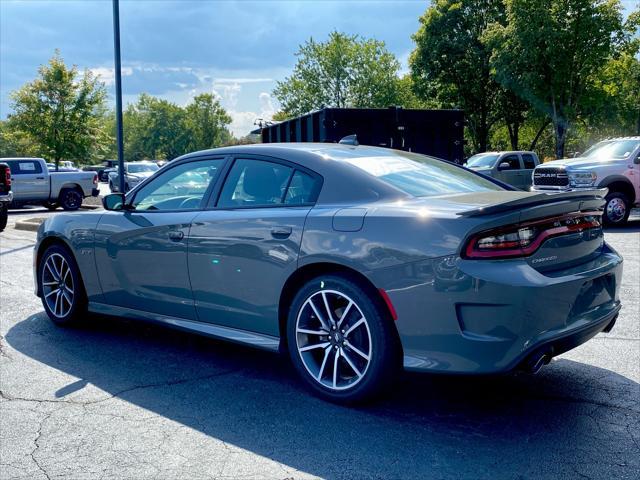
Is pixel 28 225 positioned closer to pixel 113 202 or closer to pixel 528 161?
pixel 113 202

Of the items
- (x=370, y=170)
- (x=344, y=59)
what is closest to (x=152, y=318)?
(x=370, y=170)

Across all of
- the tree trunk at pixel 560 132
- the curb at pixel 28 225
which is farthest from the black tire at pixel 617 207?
the tree trunk at pixel 560 132

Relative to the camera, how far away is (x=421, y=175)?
14.4 ft

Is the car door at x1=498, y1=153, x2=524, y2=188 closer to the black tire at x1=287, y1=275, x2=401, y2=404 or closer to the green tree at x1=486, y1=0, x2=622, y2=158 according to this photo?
the green tree at x1=486, y1=0, x2=622, y2=158

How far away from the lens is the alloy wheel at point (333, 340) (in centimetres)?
380

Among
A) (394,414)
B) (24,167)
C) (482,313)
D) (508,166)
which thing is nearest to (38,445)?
(394,414)

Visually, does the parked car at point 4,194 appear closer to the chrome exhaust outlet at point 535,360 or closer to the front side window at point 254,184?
the front side window at point 254,184

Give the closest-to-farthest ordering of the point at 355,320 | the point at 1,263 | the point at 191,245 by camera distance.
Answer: the point at 355,320
the point at 191,245
the point at 1,263

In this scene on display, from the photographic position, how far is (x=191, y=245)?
4.59 metres

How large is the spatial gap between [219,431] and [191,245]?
4.75ft

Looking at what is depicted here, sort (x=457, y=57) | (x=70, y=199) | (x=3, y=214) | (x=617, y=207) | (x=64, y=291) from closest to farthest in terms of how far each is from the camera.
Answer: (x=64, y=291)
(x=617, y=207)
(x=3, y=214)
(x=70, y=199)
(x=457, y=57)

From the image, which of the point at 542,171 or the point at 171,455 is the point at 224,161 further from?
the point at 542,171

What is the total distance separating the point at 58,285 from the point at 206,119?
338 feet

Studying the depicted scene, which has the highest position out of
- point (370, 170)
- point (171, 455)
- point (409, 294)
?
point (370, 170)
